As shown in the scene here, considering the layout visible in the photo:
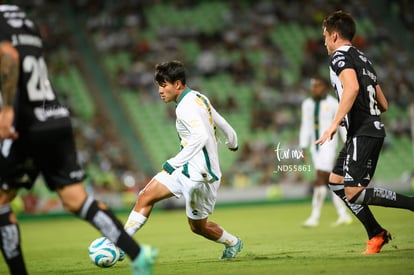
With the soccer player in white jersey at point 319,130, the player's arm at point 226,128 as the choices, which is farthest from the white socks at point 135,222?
the soccer player in white jersey at point 319,130

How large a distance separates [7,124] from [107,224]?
1.17m

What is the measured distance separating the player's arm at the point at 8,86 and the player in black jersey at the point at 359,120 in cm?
341

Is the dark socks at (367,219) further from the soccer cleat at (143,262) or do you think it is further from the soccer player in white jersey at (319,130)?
the soccer player in white jersey at (319,130)

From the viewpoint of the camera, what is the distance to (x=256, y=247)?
33.9 feet

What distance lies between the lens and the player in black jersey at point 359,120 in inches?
318

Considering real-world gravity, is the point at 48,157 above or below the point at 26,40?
below

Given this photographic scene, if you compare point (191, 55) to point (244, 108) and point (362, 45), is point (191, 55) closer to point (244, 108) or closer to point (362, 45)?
point (244, 108)

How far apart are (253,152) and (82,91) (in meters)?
6.57

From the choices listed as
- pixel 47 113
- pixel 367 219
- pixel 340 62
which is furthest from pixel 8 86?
pixel 367 219

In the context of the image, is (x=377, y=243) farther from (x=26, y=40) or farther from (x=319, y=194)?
(x=319, y=194)

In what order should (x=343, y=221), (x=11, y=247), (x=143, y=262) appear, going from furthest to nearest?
(x=343, y=221), (x=11, y=247), (x=143, y=262)

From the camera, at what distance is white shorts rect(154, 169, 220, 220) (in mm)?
8594

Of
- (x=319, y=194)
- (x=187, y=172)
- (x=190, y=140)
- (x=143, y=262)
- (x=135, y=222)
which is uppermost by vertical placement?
(x=190, y=140)

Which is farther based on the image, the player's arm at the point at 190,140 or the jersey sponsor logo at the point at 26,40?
the player's arm at the point at 190,140
